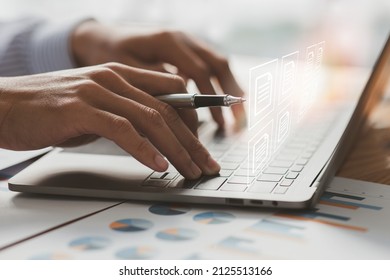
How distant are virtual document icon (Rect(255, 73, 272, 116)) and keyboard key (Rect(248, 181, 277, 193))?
0.32 feet

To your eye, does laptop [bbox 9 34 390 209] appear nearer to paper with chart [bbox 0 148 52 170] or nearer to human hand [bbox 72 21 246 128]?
paper with chart [bbox 0 148 52 170]

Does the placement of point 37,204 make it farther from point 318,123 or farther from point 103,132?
point 318,123

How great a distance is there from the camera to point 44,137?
600mm

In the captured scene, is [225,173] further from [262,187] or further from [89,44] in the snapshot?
[89,44]

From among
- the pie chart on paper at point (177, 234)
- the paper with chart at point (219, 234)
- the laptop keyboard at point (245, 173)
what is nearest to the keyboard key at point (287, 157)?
the laptop keyboard at point (245, 173)

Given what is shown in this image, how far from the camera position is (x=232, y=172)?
23.7 inches

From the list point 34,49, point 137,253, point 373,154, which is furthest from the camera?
point 34,49

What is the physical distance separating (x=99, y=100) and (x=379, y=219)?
0.31 meters

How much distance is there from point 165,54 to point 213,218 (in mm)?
516

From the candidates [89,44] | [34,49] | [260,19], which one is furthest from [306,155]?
[260,19]

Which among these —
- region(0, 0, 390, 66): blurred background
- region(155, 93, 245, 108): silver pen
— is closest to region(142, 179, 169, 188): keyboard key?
region(155, 93, 245, 108): silver pen
